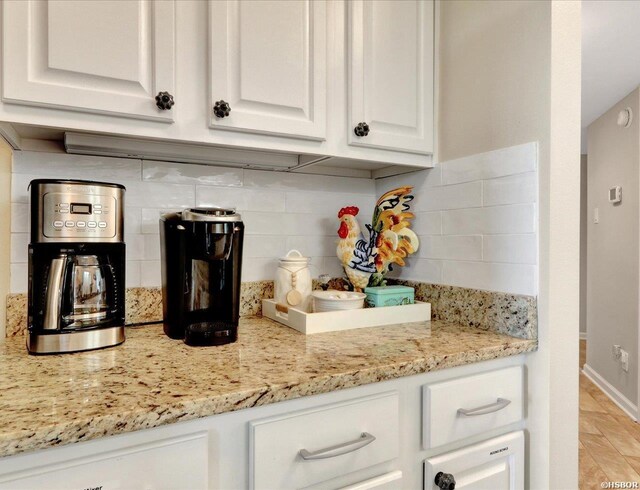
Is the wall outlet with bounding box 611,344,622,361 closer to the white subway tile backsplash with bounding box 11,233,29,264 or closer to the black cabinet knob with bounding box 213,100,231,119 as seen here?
the black cabinet knob with bounding box 213,100,231,119

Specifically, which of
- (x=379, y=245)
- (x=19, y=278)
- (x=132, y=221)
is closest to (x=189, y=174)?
(x=132, y=221)

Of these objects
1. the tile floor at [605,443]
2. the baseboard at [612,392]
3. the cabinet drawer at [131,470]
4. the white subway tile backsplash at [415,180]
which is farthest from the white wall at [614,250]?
the cabinet drawer at [131,470]

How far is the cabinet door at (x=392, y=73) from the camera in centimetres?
130

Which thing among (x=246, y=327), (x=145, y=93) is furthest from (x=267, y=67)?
(x=246, y=327)

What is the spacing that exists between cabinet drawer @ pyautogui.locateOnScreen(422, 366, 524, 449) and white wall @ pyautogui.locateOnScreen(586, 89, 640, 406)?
2.60m

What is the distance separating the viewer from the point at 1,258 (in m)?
1.09

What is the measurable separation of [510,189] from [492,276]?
26 centimetres

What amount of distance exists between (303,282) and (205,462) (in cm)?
70

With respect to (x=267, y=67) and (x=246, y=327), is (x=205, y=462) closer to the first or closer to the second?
(x=246, y=327)

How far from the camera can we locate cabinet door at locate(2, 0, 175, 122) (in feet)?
3.00

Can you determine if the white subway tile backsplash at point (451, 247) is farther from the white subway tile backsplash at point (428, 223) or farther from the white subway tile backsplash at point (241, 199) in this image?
the white subway tile backsplash at point (241, 199)

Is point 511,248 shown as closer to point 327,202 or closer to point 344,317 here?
point 344,317

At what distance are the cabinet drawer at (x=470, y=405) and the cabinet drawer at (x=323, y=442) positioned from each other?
0.10 meters

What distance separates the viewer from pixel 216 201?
145cm
